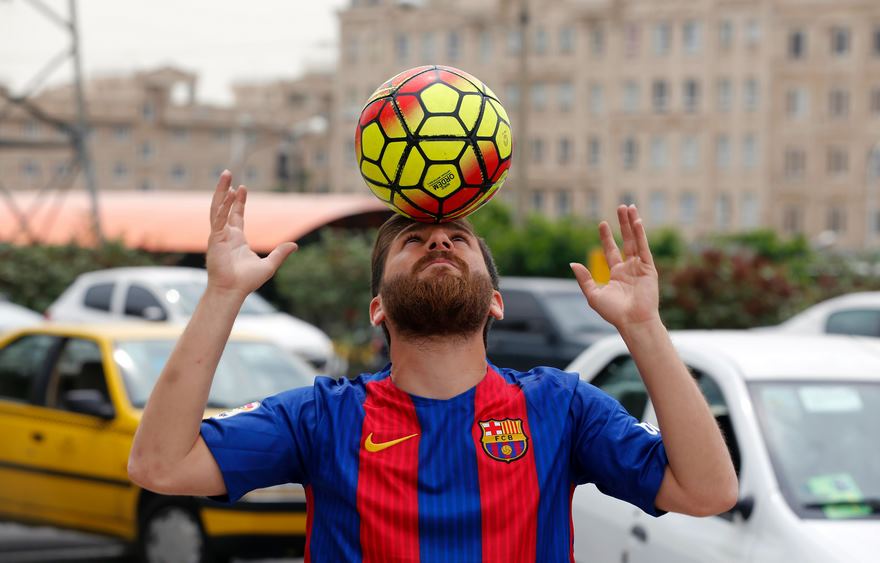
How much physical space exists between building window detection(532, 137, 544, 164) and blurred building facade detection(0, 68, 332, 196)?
18.4 metres

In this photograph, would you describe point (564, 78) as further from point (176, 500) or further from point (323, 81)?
point (176, 500)

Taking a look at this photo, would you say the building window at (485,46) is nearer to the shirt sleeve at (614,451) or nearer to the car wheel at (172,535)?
the car wheel at (172,535)

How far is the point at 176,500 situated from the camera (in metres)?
7.59

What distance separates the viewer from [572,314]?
1605cm

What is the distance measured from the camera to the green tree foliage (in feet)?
79.6

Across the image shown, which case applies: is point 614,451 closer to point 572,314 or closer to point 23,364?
point 23,364

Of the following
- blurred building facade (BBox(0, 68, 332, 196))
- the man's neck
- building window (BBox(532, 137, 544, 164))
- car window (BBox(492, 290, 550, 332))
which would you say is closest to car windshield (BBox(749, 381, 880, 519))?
the man's neck

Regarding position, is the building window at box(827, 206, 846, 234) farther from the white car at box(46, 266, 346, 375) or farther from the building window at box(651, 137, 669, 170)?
the white car at box(46, 266, 346, 375)

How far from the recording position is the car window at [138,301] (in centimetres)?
1762

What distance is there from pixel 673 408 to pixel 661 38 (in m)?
80.7

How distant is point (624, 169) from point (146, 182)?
38.3 m

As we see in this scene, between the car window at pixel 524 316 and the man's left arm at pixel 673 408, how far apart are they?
511 inches

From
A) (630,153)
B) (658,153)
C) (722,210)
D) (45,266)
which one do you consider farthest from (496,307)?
(630,153)

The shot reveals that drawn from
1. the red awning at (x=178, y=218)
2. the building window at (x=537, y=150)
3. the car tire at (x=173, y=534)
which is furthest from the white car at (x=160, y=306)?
the building window at (x=537, y=150)
